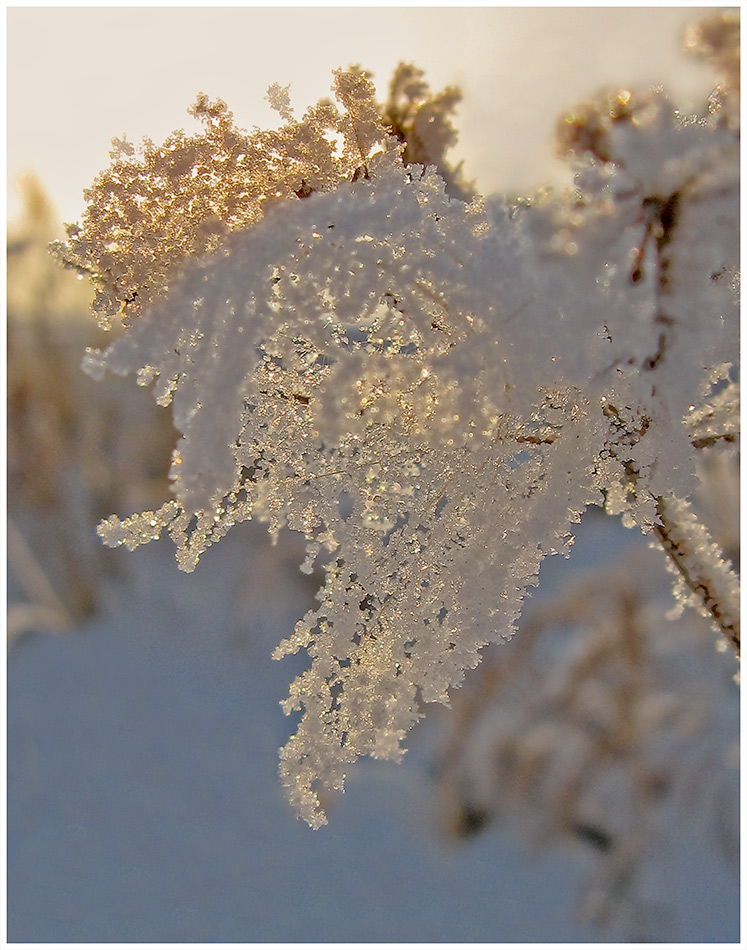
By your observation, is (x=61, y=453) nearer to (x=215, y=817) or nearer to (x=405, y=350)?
(x=215, y=817)

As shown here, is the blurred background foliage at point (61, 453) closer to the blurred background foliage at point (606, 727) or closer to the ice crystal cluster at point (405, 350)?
the blurred background foliage at point (606, 727)

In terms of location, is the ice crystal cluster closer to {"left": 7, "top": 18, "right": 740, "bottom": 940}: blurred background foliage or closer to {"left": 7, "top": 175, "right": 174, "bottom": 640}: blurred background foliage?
{"left": 7, "top": 18, "right": 740, "bottom": 940}: blurred background foliage

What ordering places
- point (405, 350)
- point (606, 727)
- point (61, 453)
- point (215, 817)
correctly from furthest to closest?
1. point (61, 453)
2. point (215, 817)
3. point (606, 727)
4. point (405, 350)

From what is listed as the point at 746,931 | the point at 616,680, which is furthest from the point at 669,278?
the point at 616,680

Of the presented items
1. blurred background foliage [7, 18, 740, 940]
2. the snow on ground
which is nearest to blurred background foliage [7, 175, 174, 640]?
the snow on ground

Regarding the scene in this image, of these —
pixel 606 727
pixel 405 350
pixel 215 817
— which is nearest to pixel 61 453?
pixel 215 817

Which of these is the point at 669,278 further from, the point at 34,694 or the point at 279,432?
the point at 34,694

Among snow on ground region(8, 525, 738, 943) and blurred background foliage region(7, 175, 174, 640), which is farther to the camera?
blurred background foliage region(7, 175, 174, 640)
